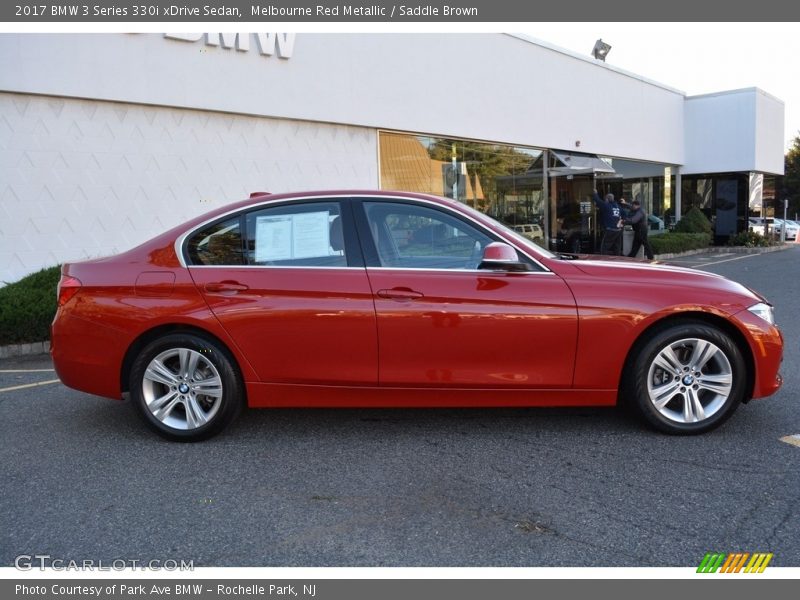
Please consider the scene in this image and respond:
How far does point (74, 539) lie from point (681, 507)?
9.65ft

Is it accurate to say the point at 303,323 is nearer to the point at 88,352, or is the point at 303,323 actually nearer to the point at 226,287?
the point at 226,287

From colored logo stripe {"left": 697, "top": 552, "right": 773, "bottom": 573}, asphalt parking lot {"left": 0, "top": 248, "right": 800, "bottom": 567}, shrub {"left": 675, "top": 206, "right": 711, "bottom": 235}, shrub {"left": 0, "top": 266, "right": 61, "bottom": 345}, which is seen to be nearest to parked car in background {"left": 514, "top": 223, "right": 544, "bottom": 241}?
shrub {"left": 675, "top": 206, "right": 711, "bottom": 235}

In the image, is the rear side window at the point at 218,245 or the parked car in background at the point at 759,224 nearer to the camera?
the rear side window at the point at 218,245

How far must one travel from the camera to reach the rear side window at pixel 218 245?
432 centimetres

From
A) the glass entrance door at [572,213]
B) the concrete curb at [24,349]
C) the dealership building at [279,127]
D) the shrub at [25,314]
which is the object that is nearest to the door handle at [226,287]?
the shrub at [25,314]

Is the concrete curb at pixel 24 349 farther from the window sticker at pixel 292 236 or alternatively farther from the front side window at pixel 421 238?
the front side window at pixel 421 238

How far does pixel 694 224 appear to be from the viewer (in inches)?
899

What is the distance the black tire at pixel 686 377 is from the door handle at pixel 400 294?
146cm

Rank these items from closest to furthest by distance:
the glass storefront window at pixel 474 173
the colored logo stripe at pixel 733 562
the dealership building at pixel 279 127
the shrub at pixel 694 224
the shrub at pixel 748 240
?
the colored logo stripe at pixel 733 562
the dealership building at pixel 279 127
the glass storefront window at pixel 474 173
the shrub at pixel 694 224
the shrub at pixel 748 240

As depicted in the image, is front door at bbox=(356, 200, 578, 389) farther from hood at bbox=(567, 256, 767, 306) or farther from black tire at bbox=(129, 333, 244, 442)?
black tire at bbox=(129, 333, 244, 442)

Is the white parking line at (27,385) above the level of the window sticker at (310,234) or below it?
below

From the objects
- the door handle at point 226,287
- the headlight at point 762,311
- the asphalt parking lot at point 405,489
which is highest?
the door handle at point 226,287

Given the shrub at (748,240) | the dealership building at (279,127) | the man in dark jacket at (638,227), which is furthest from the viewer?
the shrub at (748,240)

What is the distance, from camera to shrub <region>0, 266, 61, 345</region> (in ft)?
24.3
